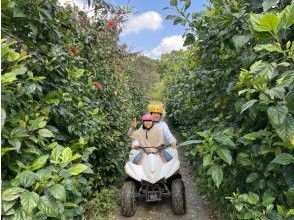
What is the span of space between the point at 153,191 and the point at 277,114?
3.20 metres

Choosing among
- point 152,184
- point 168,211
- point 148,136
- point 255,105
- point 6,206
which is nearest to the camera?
point 6,206

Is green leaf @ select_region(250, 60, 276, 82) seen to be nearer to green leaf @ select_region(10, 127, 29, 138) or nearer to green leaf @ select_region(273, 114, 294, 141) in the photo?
green leaf @ select_region(273, 114, 294, 141)

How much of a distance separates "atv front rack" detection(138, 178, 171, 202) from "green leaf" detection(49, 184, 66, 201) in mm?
3030

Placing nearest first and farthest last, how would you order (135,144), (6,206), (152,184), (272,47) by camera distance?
1. (6,206)
2. (272,47)
3. (152,184)
4. (135,144)

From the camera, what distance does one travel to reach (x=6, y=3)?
2148 millimetres

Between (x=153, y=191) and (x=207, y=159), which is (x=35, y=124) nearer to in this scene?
(x=207, y=159)

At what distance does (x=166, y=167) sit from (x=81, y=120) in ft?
5.54

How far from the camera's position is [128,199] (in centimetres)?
484

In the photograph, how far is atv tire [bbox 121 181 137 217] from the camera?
4.84m

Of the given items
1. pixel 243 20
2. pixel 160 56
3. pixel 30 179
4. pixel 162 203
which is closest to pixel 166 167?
pixel 162 203

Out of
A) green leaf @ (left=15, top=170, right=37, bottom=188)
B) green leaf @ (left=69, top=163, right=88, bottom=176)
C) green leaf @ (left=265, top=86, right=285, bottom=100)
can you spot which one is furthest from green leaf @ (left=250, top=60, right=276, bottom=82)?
green leaf @ (left=15, top=170, right=37, bottom=188)

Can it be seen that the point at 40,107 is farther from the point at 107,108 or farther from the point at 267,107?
the point at 107,108

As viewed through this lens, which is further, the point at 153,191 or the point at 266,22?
the point at 153,191

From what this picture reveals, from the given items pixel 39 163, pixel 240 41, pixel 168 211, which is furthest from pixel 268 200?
pixel 168 211
